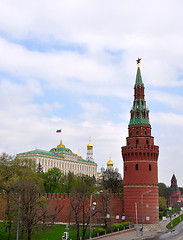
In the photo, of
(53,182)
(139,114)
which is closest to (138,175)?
(139,114)

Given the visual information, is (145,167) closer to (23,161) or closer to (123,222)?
(123,222)

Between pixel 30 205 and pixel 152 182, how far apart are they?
24.5 meters

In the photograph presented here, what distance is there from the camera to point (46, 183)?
255 ft

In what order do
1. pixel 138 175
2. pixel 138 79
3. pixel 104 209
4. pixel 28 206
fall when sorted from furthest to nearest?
1. pixel 138 79
2. pixel 138 175
3. pixel 104 209
4. pixel 28 206

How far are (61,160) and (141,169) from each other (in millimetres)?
99124

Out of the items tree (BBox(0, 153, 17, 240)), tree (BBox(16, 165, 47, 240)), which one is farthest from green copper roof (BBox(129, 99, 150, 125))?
tree (BBox(16, 165, 47, 240))

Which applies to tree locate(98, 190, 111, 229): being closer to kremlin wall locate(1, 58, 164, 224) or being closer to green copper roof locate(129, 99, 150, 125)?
kremlin wall locate(1, 58, 164, 224)

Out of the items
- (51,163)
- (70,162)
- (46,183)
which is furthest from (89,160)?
(46,183)

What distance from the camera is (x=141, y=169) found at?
58906mm

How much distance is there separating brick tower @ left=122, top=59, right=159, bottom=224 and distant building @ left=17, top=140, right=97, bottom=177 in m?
77.1

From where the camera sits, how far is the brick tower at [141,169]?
5806 centimetres

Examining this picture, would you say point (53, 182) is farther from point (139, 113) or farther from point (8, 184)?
point (8, 184)

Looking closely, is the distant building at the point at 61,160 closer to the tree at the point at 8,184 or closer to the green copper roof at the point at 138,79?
the green copper roof at the point at 138,79

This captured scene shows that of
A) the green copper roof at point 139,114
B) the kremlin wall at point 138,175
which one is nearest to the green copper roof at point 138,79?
the kremlin wall at point 138,175
